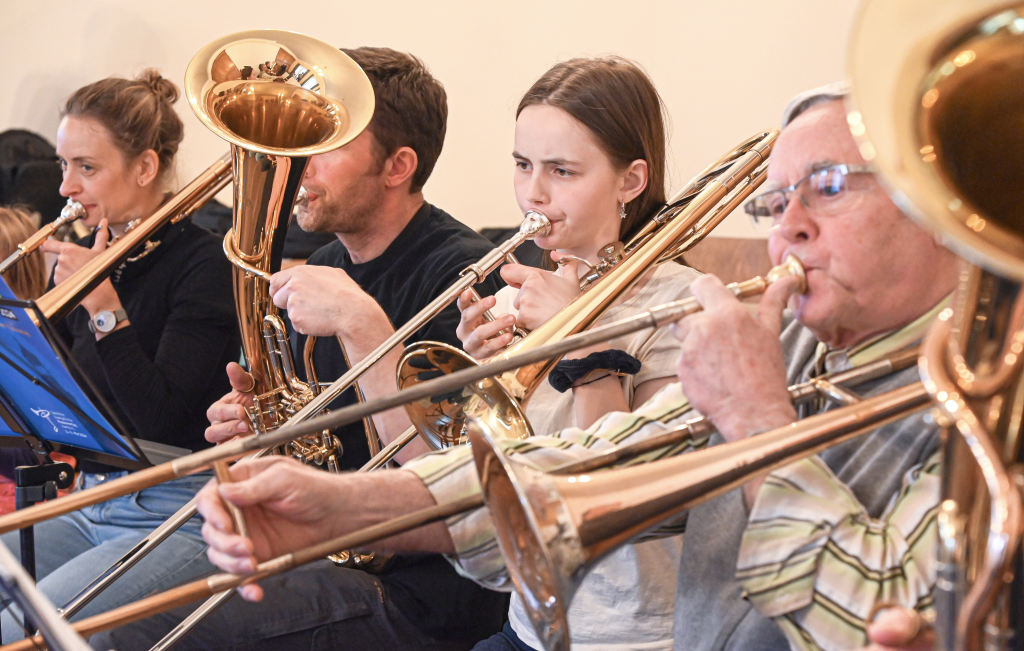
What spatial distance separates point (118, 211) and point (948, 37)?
189cm

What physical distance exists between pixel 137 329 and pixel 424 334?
0.76 meters

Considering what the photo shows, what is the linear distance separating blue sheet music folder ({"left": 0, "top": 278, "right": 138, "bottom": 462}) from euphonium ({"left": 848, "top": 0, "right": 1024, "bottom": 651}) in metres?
0.94

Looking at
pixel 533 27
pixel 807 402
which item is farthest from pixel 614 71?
pixel 533 27

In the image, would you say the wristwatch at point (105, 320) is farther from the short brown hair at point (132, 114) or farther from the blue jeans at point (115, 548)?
the short brown hair at point (132, 114)

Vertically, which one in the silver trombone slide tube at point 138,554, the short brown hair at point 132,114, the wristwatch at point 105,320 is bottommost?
the silver trombone slide tube at point 138,554

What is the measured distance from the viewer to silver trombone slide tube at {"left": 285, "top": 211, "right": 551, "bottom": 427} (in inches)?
45.9

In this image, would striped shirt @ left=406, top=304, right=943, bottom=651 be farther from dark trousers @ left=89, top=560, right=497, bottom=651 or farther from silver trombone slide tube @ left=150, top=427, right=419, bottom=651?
dark trousers @ left=89, top=560, right=497, bottom=651

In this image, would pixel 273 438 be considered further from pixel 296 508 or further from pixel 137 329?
pixel 137 329

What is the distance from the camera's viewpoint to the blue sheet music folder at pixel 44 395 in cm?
110

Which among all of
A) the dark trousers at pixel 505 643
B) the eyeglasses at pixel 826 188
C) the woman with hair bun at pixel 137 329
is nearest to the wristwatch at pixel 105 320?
the woman with hair bun at pixel 137 329

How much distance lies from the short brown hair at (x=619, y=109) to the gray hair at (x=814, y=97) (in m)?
0.40

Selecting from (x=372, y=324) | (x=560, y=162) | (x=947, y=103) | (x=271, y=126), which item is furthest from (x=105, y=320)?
(x=947, y=103)

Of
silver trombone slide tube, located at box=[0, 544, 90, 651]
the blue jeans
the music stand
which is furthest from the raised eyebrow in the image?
silver trombone slide tube, located at box=[0, 544, 90, 651]

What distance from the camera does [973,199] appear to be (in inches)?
21.7
